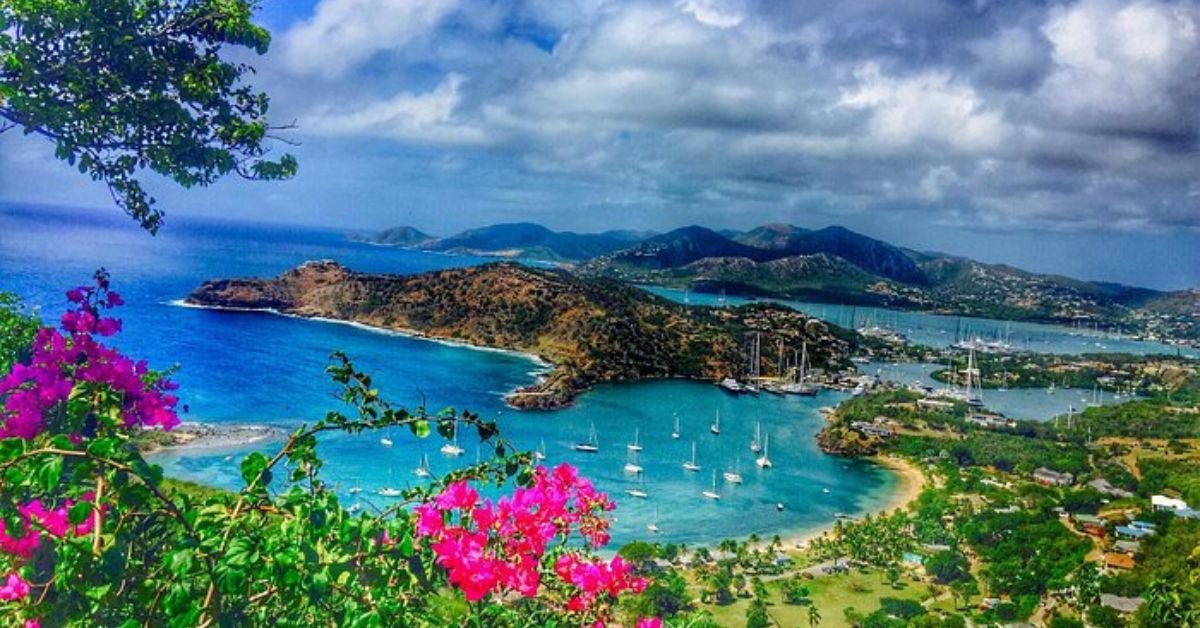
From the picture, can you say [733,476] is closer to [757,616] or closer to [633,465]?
[633,465]

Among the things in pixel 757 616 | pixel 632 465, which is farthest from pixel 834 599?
pixel 632 465

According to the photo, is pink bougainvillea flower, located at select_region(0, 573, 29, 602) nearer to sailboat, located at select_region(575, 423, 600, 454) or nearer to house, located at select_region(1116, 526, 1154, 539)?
house, located at select_region(1116, 526, 1154, 539)

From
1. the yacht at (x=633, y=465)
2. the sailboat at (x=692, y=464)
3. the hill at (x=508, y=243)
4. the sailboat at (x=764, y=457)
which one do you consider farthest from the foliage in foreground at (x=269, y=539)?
the hill at (x=508, y=243)

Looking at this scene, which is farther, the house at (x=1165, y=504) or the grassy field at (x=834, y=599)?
the house at (x=1165, y=504)

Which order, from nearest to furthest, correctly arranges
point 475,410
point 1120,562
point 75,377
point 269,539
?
point 269,539, point 75,377, point 1120,562, point 475,410

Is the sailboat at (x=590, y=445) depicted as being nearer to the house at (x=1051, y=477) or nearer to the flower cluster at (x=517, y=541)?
the house at (x=1051, y=477)

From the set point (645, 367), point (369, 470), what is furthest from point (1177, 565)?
point (645, 367)
